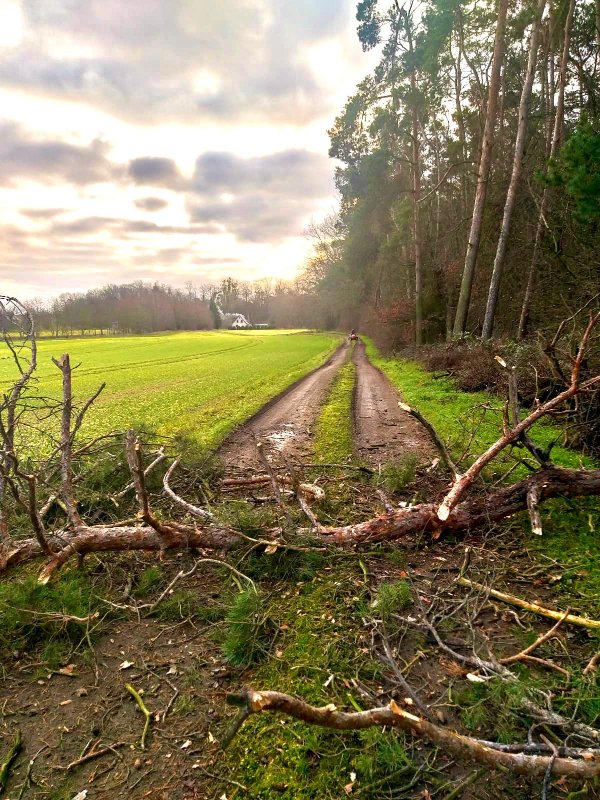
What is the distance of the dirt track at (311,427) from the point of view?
26.2 ft

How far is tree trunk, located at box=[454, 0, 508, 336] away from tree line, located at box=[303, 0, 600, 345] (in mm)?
62

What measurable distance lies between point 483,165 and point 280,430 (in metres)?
13.3

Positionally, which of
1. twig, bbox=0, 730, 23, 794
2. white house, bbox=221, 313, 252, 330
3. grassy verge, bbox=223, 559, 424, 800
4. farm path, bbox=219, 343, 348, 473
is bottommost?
twig, bbox=0, 730, 23, 794

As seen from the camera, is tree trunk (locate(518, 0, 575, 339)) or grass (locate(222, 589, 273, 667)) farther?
tree trunk (locate(518, 0, 575, 339))

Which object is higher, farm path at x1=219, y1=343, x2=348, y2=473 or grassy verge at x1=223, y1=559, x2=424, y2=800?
farm path at x1=219, y1=343, x2=348, y2=473

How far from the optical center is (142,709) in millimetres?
2898

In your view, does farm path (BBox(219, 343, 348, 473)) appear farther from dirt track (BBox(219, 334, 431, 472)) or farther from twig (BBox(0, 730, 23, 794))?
twig (BBox(0, 730, 23, 794))

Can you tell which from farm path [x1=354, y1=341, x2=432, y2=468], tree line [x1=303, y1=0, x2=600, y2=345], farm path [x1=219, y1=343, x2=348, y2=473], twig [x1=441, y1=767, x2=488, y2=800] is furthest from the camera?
tree line [x1=303, y1=0, x2=600, y2=345]

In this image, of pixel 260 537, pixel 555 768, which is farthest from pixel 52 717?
pixel 555 768

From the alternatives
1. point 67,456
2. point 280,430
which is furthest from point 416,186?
point 67,456

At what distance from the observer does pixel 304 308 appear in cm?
8819

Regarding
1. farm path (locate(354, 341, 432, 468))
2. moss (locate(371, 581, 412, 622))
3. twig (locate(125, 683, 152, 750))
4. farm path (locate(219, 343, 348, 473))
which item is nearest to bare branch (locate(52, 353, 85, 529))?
twig (locate(125, 683, 152, 750))

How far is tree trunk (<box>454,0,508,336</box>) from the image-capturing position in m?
14.2

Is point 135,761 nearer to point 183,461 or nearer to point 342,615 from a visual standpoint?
point 342,615
